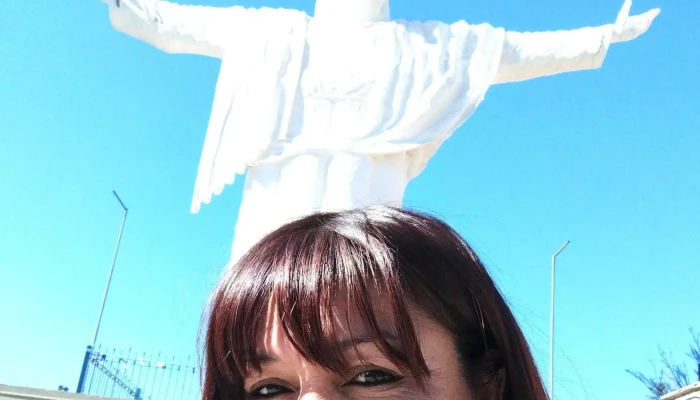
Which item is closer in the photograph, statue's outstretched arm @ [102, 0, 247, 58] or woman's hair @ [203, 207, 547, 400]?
woman's hair @ [203, 207, 547, 400]

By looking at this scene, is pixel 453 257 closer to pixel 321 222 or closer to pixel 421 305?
pixel 421 305

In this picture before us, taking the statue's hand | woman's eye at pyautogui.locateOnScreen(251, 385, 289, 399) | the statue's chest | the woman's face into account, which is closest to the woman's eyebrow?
the woman's face

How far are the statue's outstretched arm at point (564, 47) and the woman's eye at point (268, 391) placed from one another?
2904mm

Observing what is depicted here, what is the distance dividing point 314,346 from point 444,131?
2582mm

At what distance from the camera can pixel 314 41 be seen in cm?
370

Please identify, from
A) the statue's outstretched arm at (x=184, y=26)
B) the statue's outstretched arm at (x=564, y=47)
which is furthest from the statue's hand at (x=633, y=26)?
the statue's outstretched arm at (x=184, y=26)

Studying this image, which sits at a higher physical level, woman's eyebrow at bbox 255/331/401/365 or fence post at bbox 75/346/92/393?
fence post at bbox 75/346/92/393

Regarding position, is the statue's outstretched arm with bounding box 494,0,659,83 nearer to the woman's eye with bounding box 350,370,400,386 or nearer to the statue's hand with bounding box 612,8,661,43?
the statue's hand with bounding box 612,8,661,43

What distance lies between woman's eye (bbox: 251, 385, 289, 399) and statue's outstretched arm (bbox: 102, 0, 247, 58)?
117 inches

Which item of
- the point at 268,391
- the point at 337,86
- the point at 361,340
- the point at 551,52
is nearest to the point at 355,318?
the point at 361,340

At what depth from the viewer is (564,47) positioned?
3.70 metres

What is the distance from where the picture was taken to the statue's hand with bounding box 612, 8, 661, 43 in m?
3.65

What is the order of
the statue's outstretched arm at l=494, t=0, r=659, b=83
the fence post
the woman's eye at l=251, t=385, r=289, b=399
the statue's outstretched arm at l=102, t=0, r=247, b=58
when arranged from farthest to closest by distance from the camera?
the fence post < the statue's outstretched arm at l=102, t=0, r=247, b=58 < the statue's outstretched arm at l=494, t=0, r=659, b=83 < the woman's eye at l=251, t=385, r=289, b=399

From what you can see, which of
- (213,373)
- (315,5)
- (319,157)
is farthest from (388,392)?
(315,5)
